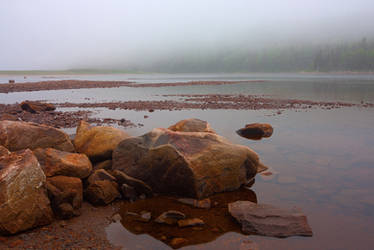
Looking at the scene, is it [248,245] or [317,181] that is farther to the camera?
[317,181]

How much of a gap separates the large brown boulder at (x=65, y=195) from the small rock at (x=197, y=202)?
10.3 ft

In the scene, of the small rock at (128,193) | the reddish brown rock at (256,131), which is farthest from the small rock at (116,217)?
the reddish brown rock at (256,131)

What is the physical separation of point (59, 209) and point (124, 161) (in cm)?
303

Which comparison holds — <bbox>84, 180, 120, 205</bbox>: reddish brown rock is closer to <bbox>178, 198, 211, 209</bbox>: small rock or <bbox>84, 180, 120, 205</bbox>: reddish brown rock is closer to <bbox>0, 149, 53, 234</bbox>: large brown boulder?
<bbox>0, 149, 53, 234</bbox>: large brown boulder

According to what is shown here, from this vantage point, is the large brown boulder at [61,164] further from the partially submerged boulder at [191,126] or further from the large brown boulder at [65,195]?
the partially submerged boulder at [191,126]

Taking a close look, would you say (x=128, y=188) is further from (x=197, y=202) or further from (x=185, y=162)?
(x=197, y=202)

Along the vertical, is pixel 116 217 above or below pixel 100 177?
below

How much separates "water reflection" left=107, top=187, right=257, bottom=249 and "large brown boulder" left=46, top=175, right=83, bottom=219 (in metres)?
1.32

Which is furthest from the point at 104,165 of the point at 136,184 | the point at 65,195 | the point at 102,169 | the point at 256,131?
the point at 256,131

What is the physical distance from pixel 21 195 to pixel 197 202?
16.1 ft

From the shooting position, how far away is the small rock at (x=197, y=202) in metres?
8.98

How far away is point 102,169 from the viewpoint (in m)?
10.1

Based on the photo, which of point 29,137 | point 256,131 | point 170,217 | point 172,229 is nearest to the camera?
point 172,229

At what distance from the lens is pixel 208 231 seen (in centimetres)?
762
